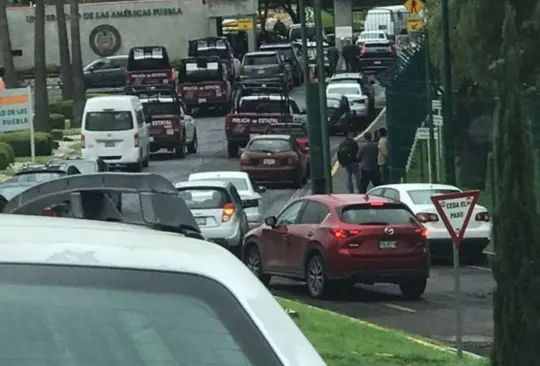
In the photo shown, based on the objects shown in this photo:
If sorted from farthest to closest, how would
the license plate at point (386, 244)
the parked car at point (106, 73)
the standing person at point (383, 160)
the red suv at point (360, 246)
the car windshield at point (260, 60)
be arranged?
the parked car at point (106, 73)
the car windshield at point (260, 60)
the standing person at point (383, 160)
the license plate at point (386, 244)
the red suv at point (360, 246)

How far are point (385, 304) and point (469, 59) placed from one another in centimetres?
1099

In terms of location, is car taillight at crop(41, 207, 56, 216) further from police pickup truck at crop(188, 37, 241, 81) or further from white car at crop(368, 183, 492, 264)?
police pickup truck at crop(188, 37, 241, 81)

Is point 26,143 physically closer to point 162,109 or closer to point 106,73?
point 162,109

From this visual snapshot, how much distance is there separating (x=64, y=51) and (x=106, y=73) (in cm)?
1103

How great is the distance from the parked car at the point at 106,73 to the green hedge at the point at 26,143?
1978 cm

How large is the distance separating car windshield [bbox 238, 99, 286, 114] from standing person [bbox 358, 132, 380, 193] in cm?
930

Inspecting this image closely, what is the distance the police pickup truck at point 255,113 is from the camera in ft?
142

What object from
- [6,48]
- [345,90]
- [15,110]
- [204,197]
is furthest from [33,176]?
[345,90]

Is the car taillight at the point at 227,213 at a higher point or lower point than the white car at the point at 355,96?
lower

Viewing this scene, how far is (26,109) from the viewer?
36.9m

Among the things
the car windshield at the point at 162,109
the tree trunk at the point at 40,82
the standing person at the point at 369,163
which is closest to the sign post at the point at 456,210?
the standing person at the point at 369,163

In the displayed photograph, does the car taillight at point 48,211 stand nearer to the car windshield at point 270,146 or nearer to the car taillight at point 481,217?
the car taillight at point 481,217

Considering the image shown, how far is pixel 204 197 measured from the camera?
26.7m

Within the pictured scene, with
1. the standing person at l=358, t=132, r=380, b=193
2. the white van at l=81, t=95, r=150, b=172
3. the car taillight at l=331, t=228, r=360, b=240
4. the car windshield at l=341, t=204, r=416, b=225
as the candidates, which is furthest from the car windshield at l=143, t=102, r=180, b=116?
the car taillight at l=331, t=228, r=360, b=240
